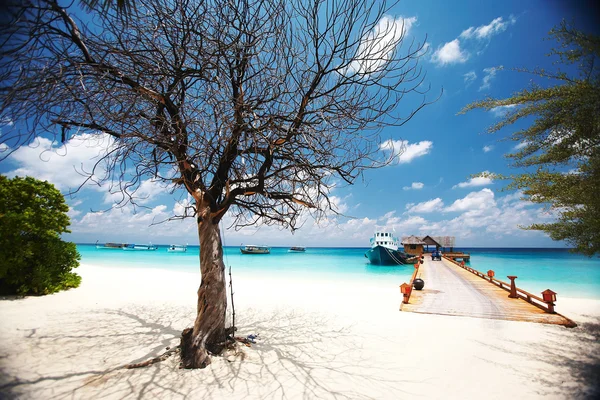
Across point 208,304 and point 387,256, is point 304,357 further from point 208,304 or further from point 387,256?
point 387,256

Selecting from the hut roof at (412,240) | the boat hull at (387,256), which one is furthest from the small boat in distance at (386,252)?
the hut roof at (412,240)

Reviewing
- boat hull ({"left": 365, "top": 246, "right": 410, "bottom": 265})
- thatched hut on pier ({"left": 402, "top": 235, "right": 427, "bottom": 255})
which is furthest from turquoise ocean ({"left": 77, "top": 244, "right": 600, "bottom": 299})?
thatched hut on pier ({"left": 402, "top": 235, "right": 427, "bottom": 255})

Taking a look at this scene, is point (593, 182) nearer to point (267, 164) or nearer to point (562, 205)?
point (562, 205)

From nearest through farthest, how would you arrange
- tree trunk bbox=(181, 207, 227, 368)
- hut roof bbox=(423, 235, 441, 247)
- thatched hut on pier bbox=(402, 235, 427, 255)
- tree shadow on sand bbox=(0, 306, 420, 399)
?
tree shadow on sand bbox=(0, 306, 420, 399) → tree trunk bbox=(181, 207, 227, 368) → thatched hut on pier bbox=(402, 235, 427, 255) → hut roof bbox=(423, 235, 441, 247)

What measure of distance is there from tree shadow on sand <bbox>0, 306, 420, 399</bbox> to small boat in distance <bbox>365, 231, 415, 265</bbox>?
33133 mm

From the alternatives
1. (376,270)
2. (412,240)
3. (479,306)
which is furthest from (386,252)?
(479,306)

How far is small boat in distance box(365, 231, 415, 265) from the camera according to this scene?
3678cm

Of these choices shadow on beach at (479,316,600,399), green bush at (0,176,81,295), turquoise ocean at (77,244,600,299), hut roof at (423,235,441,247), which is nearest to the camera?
shadow on beach at (479,316,600,399)

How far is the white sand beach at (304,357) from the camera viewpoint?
3.37 metres

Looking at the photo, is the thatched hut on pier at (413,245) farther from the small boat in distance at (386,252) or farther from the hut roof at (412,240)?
the small boat in distance at (386,252)

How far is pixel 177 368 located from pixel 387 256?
3720cm

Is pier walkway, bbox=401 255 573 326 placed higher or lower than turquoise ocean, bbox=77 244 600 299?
higher

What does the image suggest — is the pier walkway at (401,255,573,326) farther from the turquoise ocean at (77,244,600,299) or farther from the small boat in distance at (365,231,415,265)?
the small boat in distance at (365,231,415,265)

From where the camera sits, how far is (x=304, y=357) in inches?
179
